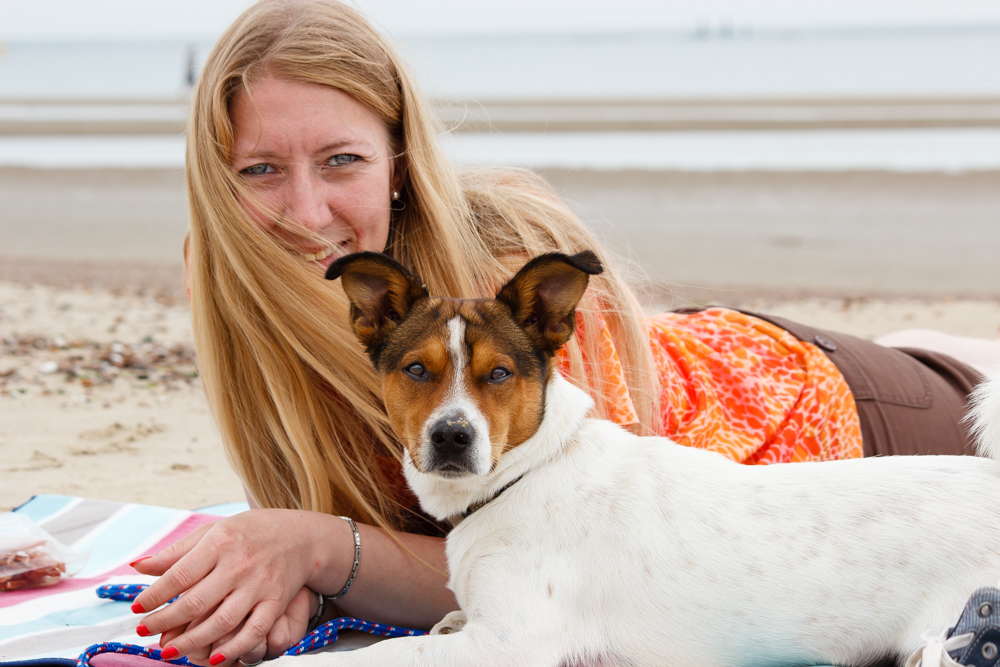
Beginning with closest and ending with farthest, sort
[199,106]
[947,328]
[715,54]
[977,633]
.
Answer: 1. [977,633]
2. [199,106]
3. [947,328]
4. [715,54]

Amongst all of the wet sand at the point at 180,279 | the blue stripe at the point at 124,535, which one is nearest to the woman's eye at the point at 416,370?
the wet sand at the point at 180,279

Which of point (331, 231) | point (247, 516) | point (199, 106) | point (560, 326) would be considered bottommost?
point (247, 516)

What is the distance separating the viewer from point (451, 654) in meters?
2.22

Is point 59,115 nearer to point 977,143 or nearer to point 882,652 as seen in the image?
point 977,143

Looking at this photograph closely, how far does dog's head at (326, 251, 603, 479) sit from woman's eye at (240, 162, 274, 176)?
81cm

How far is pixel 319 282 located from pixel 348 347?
25 centimetres

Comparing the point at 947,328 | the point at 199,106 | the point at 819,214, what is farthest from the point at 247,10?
the point at 819,214

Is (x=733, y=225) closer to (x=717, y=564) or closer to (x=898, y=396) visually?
(x=898, y=396)

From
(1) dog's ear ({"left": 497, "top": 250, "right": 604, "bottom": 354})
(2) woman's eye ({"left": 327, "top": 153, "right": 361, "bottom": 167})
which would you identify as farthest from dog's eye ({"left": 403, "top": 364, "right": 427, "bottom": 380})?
(2) woman's eye ({"left": 327, "top": 153, "right": 361, "bottom": 167})

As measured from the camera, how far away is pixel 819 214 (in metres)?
13.0

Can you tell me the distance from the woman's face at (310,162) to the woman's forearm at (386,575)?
1.02m

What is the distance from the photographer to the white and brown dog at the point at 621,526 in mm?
2275

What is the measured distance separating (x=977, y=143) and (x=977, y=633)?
1827 cm

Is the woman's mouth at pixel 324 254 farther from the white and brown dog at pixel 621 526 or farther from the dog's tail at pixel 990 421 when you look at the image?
the dog's tail at pixel 990 421
